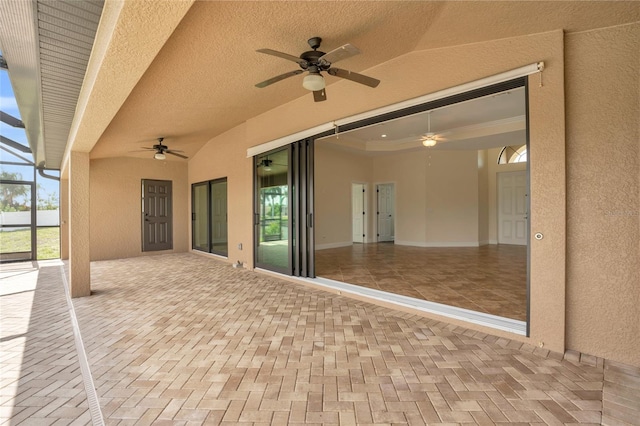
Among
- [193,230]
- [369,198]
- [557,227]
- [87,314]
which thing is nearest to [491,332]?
[557,227]

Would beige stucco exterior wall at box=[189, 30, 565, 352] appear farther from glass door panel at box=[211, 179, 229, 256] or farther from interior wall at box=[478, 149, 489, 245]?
interior wall at box=[478, 149, 489, 245]

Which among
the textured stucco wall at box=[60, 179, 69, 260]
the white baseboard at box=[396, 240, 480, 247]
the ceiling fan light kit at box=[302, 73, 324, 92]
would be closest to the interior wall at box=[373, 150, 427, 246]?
the white baseboard at box=[396, 240, 480, 247]

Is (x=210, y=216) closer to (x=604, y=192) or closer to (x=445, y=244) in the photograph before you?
(x=445, y=244)

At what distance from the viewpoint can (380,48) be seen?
328 centimetres

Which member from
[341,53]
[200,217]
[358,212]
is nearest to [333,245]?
[358,212]

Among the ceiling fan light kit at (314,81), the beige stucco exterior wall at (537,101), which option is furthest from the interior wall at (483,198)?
the ceiling fan light kit at (314,81)

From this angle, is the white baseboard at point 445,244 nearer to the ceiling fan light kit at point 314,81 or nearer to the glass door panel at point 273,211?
the glass door panel at point 273,211

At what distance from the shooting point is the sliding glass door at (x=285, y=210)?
487 centimetres

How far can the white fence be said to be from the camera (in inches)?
290

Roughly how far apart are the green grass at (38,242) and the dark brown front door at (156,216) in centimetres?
237

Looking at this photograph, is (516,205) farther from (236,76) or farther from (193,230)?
(193,230)

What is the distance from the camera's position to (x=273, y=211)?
5.53 m

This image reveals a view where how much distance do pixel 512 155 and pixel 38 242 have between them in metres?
13.4

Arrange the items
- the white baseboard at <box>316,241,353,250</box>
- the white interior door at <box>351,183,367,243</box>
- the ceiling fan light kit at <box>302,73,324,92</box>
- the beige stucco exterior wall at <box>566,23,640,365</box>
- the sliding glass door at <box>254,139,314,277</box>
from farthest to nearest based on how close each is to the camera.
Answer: the white interior door at <box>351,183,367,243</box> < the white baseboard at <box>316,241,353,250</box> < the sliding glass door at <box>254,139,314,277</box> < the ceiling fan light kit at <box>302,73,324,92</box> < the beige stucco exterior wall at <box>566,23,640,365</box>
